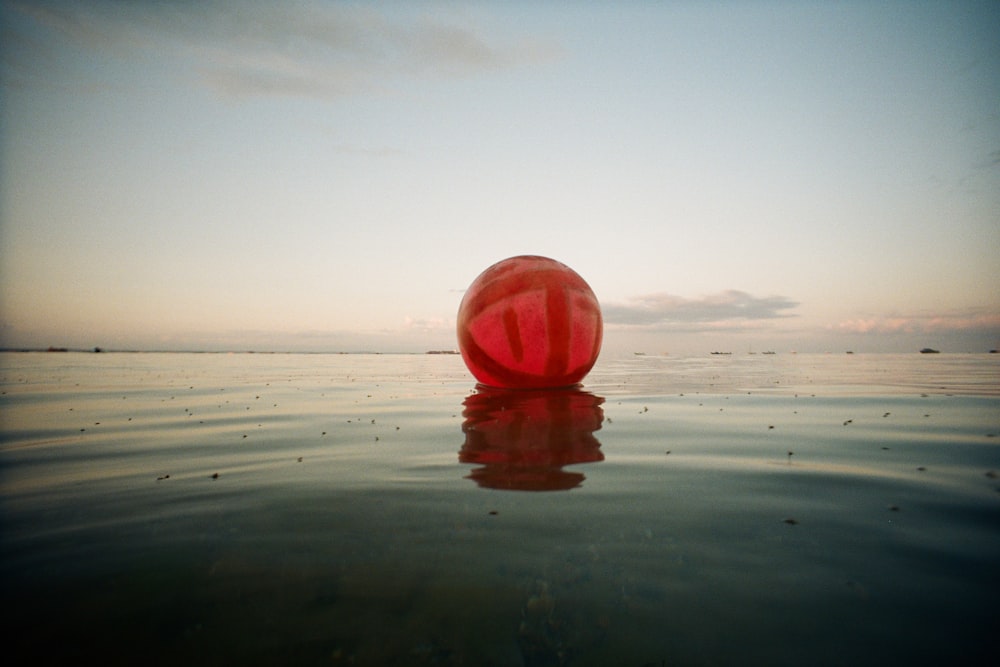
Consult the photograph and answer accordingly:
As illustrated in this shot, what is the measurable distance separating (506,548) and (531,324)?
252 inches

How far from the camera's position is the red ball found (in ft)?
28.7

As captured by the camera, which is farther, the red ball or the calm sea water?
the red ball

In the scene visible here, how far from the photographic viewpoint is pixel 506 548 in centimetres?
239

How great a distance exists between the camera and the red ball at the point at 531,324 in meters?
8.73

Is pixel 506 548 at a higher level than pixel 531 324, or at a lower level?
lower

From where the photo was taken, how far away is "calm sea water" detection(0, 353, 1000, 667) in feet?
5.68

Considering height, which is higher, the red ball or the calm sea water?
the red ball

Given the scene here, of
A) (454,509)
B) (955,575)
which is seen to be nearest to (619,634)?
(454,509)

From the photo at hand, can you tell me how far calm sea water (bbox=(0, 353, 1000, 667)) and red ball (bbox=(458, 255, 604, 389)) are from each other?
3707mm

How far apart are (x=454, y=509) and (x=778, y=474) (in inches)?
97.4

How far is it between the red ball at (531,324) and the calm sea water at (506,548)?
371cm

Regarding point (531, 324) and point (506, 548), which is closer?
point (506, 548)

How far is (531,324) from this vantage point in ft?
28.4

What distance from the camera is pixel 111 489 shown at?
351cm
